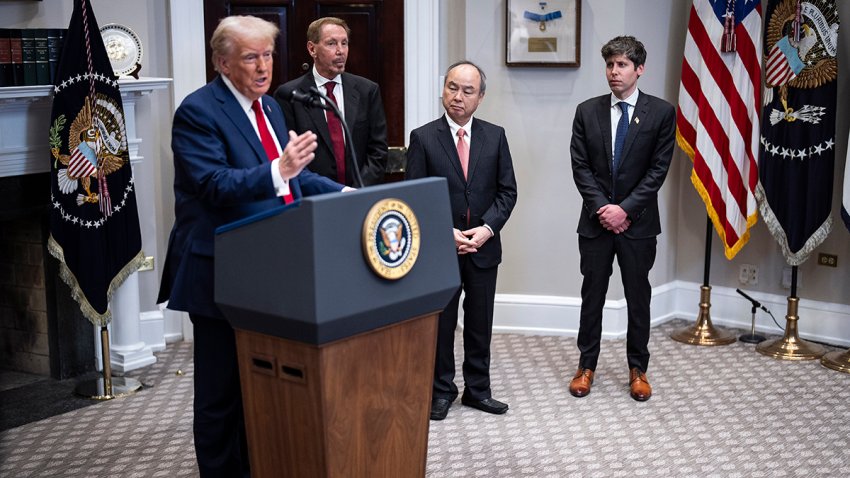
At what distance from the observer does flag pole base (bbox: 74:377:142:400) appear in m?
4.63

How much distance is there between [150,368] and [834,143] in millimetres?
3622

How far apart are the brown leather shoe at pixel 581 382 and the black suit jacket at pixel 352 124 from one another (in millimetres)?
1285

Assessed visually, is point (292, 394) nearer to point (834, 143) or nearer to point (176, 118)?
point (176, 118)

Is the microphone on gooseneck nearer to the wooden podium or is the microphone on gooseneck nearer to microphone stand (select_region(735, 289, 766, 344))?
the wooden podium

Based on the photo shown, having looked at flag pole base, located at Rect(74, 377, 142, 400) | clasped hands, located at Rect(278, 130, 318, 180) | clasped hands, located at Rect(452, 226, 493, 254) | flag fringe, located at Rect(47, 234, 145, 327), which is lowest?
flag pole base, located at Rect(74, 377, 142, 400)

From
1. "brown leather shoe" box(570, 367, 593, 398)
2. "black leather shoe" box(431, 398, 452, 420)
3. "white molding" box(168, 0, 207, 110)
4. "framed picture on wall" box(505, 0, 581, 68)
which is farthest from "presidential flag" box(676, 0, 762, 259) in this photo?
"white molding" box(168, 0, 207, 110)

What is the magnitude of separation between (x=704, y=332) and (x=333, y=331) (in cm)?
367

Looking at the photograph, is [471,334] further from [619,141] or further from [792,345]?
[792,345]

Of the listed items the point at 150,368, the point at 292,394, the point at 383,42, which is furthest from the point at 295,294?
the point at 383,42

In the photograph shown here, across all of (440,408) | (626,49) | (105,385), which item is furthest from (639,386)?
(105,385)

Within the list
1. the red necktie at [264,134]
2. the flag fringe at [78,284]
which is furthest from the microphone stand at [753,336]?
the red necktie at [264,134]

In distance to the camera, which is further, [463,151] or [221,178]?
[463,151]

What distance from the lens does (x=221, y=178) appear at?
2.58 metres

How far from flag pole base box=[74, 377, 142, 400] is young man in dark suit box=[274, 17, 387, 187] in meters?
1.40
